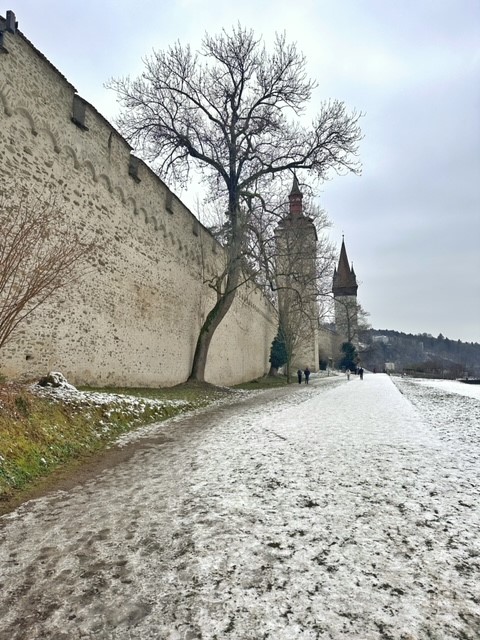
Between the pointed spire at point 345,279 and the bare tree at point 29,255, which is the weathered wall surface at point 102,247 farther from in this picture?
the pointed spire at point 345,279

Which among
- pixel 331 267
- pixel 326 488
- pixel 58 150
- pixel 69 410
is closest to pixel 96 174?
pixel 58 150

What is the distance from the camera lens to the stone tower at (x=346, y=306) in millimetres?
52562

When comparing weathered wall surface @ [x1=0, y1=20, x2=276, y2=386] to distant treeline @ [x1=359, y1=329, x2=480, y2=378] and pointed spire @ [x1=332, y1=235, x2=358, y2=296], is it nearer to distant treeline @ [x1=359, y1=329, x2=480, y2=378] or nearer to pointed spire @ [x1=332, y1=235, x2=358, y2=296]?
pointed spire @ [x1=332, y1=235, x2=358, y2=296]

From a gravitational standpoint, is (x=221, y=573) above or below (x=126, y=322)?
below

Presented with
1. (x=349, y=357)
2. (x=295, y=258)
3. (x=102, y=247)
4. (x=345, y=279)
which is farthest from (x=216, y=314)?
(x=345, y=279)

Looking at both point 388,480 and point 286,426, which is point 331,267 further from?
point 388,480

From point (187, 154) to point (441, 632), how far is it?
699 inches

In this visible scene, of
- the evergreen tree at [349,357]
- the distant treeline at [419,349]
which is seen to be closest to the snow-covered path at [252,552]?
the evergreen tree at [349,357]

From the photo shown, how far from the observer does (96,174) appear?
10.3 metres

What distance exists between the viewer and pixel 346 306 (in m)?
46.3

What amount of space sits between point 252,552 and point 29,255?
7.07 m

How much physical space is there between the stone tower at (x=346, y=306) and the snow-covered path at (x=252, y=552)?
40.1 m

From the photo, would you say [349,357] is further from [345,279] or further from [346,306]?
[345,279]

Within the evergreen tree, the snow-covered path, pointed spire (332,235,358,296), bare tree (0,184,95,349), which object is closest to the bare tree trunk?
bare tree (0,184,95,349)
